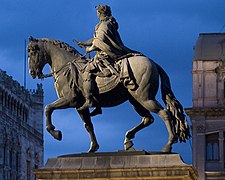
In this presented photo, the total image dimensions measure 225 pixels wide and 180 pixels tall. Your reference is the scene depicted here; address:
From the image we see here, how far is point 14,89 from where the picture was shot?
10831cm

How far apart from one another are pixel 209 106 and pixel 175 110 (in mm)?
48076

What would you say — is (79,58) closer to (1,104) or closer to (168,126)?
(168,126)

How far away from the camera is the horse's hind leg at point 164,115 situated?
21.5 m

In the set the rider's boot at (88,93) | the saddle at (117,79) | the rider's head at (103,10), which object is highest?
the rider's head at (103,10)

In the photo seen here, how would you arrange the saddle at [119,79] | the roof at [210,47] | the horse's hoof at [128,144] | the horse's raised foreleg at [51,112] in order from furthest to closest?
1. the roof at [210,47]
2. the horse's raised foreleg at [51,112]
3. the horse's hoof at [128,144]
4. the saddle at [119,79]

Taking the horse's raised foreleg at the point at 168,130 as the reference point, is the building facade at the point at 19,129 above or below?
above

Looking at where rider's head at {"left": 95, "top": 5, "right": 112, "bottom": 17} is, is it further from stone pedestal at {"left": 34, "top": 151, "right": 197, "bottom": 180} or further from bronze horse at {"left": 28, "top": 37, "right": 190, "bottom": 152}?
stone pedestal at {"left": 34, "top": 151, "right": 197, "bottom": 180}

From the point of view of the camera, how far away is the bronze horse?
2161cm

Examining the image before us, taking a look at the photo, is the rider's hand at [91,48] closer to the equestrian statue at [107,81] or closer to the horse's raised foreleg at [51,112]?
the equestrian statue at [107,81]

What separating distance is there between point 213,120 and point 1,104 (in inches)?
1484

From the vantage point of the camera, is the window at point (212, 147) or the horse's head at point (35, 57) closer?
the horse's head at point (35, 57)

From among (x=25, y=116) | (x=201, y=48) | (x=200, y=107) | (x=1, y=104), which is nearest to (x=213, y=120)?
(x=200, y=107)

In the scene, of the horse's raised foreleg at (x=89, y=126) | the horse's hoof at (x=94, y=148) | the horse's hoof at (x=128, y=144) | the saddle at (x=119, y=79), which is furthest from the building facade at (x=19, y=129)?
the saddle at (x=119, y=79)

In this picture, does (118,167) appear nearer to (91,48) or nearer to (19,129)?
(91,48)
